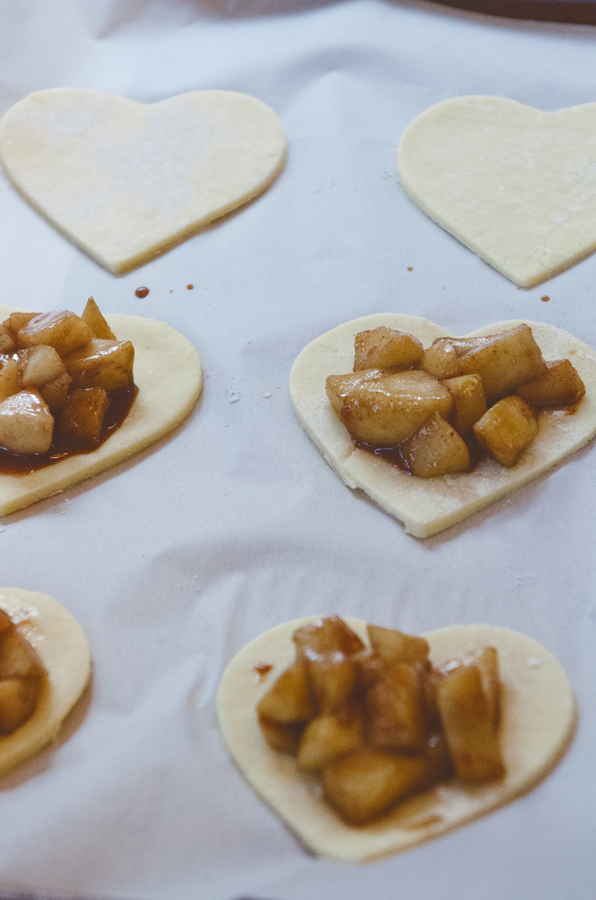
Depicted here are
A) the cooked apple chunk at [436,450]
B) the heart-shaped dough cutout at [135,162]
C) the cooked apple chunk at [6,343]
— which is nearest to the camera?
the cooked apple chunk at [436,450]

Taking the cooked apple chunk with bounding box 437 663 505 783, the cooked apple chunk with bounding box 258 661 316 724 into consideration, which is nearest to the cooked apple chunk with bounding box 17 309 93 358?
the cooked apple chunk with bounding box 258 661 316 724

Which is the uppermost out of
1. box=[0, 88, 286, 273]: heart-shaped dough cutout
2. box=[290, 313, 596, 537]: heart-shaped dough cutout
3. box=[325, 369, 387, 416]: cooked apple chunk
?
box=[0, 88, 286, 273]: heart-shaped dough cutout

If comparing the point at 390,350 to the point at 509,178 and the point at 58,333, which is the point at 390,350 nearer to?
the point at 58,333

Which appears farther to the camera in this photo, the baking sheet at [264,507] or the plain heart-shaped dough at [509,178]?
the plain heart-shaped dough at [509,178]

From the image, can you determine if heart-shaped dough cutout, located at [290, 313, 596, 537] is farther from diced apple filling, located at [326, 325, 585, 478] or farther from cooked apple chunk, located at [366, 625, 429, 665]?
cooked apple chunk, located at [366, 625, 429, 665]

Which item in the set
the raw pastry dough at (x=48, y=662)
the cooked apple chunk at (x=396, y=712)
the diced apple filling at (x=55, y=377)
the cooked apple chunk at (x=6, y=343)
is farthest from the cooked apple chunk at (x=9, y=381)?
the cooked apple chunk at (x=396, y=712)

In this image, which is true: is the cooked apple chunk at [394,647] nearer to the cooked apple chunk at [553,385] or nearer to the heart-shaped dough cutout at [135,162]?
the cooked apple chunk at [553,385]

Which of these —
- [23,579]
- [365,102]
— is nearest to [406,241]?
[365,102]
